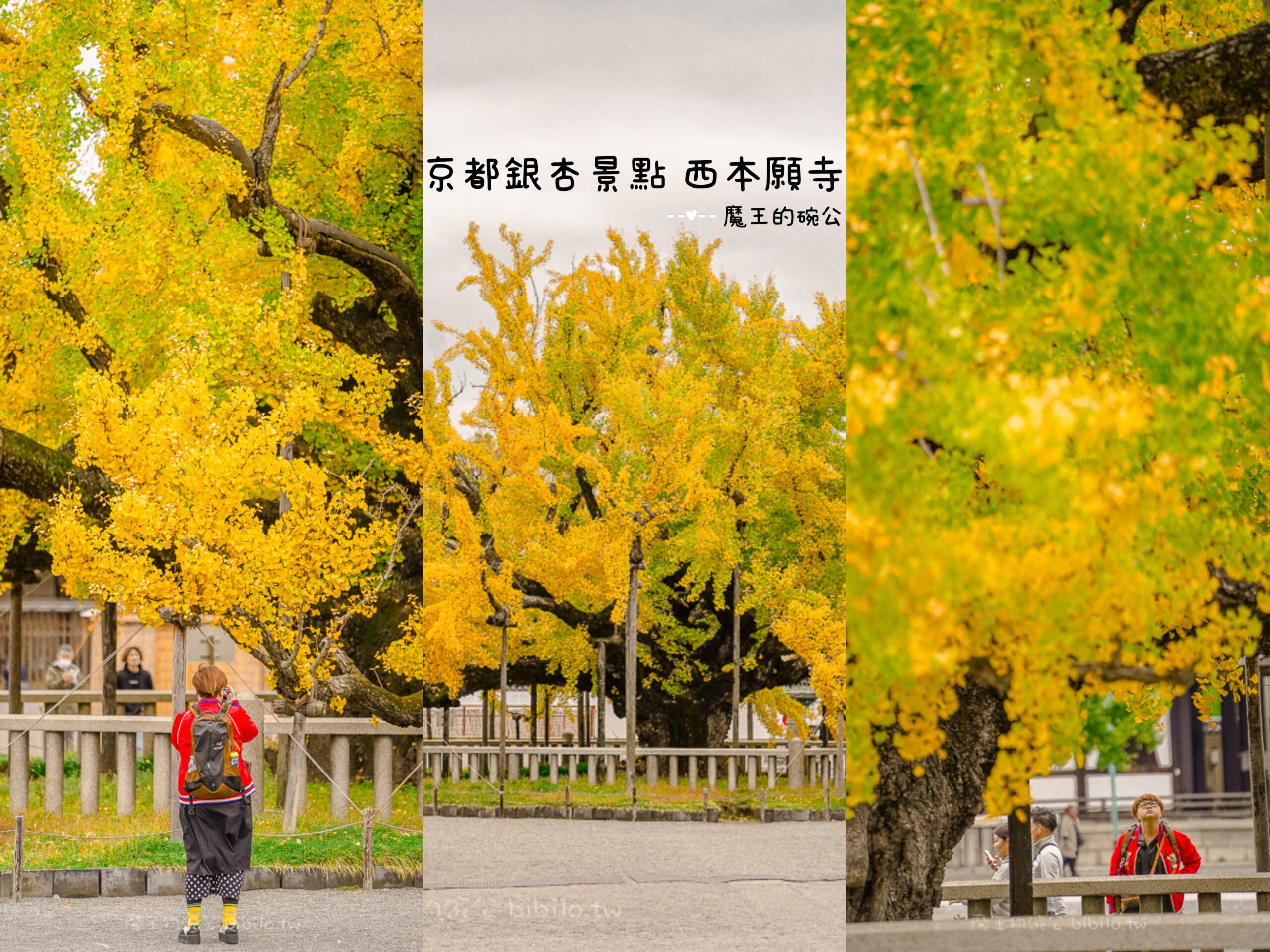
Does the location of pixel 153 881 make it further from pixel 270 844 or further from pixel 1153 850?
pixel 1153 850

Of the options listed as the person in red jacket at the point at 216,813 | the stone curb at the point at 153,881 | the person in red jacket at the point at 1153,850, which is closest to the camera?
the person in red jacket at the point at 1153,850

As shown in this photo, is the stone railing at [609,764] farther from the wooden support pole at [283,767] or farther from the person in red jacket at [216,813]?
the wooden support pole at [283,767]

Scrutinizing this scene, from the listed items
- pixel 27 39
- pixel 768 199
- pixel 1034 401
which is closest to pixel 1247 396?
pixel 1034 401

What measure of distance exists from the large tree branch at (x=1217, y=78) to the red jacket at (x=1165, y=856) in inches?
106

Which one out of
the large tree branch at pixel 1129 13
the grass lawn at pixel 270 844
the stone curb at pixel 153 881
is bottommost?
the stone curb at pixel 153 881

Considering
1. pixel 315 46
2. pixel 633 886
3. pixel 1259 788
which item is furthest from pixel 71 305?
pixel 1259 788

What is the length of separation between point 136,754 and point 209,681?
2.21 meters

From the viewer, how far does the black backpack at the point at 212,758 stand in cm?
591

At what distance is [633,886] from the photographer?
4531mm

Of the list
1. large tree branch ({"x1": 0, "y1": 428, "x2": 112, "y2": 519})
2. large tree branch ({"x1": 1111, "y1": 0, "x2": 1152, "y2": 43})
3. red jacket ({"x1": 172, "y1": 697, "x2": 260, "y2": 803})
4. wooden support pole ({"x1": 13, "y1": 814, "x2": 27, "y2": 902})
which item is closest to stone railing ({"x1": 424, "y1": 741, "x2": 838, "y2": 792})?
red jacket ({"x1": 172, "y1": 697, "x2": 260, "y2": 803})

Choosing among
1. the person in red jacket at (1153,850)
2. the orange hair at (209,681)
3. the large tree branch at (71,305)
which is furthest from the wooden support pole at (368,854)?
the person in red jacket at (1153,850)

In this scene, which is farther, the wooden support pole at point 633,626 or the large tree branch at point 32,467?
the large tree branch at point 32,467

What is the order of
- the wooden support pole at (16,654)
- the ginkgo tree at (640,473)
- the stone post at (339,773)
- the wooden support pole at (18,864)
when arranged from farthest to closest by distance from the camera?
the wooden support pole at (16,654)
the stone post at (339,773)
the wooden support pole at (18,864)
the ginkgo tree at (640,473)

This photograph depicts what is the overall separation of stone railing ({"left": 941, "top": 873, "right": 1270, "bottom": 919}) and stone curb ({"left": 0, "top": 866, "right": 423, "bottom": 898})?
122 inches
